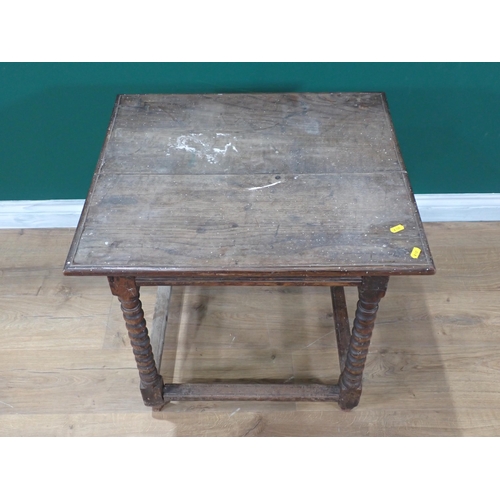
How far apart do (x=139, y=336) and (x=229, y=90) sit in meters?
0.89

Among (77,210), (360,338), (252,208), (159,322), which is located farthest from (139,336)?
(77,210)

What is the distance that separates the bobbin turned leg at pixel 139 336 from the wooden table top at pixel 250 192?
9cm

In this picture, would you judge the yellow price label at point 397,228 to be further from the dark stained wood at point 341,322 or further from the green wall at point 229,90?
the green wall at point 229,90

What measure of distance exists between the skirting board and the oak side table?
67cm

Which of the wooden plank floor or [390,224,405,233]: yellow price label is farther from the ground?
[390,224,405,233]: yellow price label

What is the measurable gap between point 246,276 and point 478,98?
1184 mm

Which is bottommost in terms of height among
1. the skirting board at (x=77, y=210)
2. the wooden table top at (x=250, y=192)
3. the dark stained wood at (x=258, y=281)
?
the skirting board at (x=77, y=210)

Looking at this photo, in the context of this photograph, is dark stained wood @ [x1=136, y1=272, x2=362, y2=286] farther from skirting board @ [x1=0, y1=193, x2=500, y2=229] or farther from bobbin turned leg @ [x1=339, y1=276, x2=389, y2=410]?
skirting board @ [x1=0, y1=193, x2=500, y2=229]

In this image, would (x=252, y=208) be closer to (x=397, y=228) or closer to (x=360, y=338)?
(x=397, y=228)

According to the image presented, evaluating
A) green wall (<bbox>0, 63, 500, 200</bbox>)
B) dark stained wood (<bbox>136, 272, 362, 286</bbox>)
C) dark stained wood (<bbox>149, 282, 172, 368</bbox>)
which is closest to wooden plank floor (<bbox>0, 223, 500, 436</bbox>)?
dark stained wood (<bbox>149, 282, 172, 368</bbox>)

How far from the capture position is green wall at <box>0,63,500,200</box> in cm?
178

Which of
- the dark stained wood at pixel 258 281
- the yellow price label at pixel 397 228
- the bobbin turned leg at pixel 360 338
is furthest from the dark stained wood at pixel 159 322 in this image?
the yellow price label at pixel 397 228

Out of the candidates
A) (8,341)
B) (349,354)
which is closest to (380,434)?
(349,354)

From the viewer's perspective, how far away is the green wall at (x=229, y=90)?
1.78m
